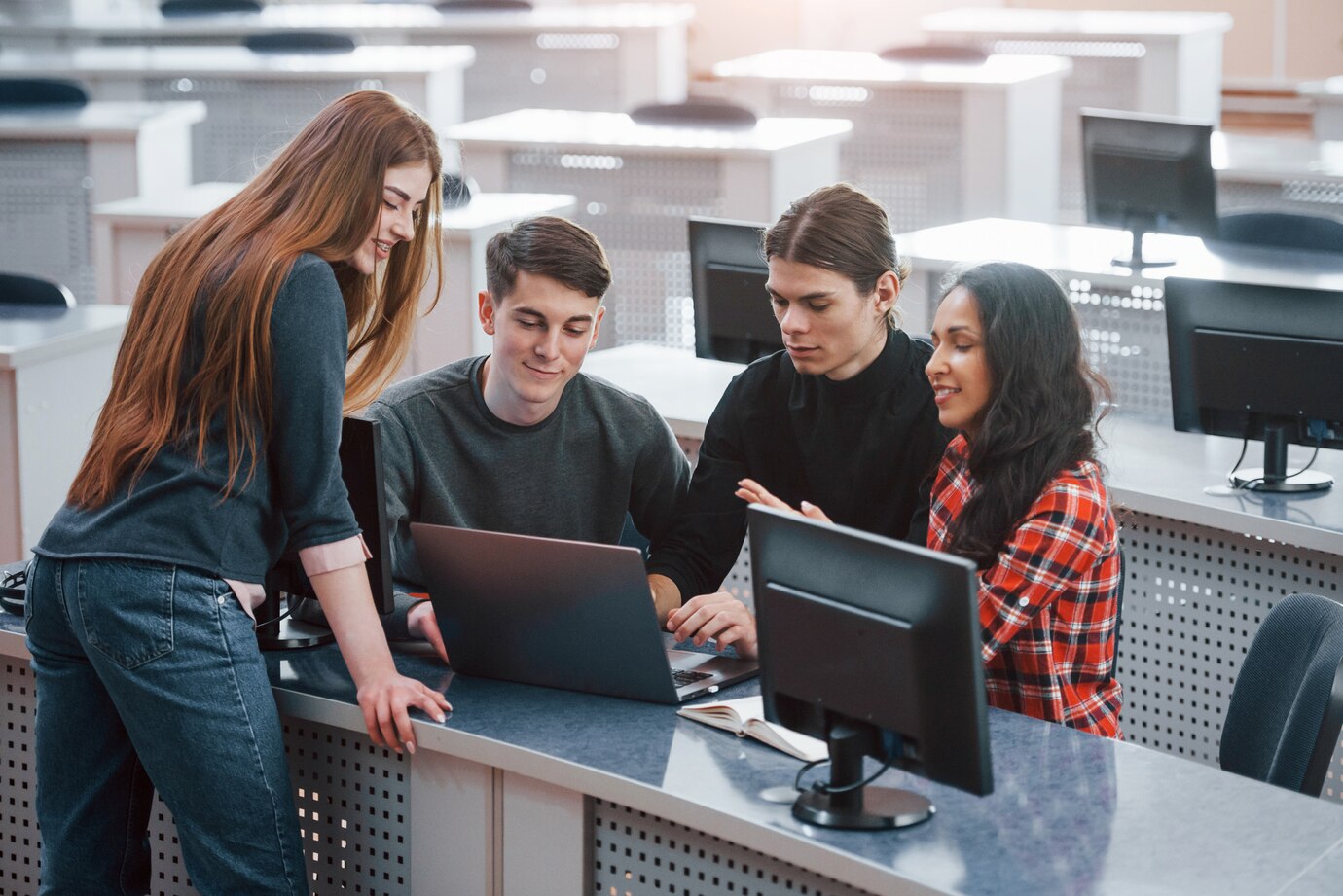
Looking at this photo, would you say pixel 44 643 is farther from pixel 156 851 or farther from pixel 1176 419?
pixel 1176 419

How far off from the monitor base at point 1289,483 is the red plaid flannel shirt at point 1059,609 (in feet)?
3.46

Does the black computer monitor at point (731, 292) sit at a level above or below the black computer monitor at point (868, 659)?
above

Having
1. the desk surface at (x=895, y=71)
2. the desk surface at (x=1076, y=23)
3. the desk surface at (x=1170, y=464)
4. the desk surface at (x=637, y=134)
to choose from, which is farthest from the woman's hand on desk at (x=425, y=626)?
the desk surface at (x=1076, y=23)

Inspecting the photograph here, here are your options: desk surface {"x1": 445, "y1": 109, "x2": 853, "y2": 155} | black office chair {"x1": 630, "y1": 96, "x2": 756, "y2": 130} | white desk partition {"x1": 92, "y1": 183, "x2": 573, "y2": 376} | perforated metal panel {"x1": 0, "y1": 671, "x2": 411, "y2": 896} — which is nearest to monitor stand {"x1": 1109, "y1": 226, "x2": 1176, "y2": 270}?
desk surface {"x1": 445, "y1": 109, "x2": 853, "y2": 155}

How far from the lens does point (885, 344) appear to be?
94.8 inches

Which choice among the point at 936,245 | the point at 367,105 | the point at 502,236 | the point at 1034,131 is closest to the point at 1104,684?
the point at 502,236

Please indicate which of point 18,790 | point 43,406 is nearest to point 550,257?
point 18,790

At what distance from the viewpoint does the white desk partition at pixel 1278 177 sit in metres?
5.33

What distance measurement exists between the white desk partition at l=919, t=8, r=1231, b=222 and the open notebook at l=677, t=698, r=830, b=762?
5854 mm

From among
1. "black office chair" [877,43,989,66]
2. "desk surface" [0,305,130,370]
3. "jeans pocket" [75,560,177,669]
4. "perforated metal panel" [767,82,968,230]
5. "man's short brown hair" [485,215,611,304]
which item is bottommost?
"jeans pocket" [75,560,177,669]

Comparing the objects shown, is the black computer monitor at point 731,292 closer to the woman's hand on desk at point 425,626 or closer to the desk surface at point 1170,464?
the desk surface at point 1170,464

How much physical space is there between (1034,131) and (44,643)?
5.49m

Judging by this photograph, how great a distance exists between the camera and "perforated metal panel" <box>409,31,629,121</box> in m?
8.20

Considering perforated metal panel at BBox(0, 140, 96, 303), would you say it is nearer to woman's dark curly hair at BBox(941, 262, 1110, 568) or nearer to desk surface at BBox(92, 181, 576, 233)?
desk surface at BBox(92, 181, 576, 233)
